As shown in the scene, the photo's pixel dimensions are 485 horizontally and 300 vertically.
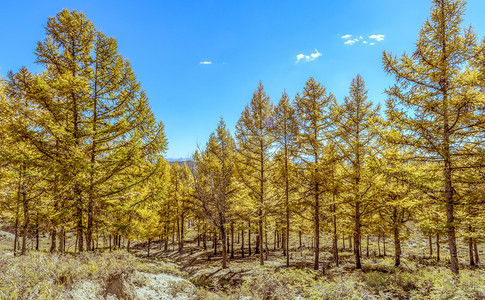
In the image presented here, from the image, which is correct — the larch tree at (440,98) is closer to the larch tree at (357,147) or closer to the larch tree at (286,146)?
the larch tree at (357,147)

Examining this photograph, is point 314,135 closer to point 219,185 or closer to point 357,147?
point 357,147

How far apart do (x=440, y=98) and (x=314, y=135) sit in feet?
21.6

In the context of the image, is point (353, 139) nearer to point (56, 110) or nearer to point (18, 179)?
point (56, 110)

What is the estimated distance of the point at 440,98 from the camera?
941 cm

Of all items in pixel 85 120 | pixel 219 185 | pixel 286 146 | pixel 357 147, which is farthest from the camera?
pixel 286 146

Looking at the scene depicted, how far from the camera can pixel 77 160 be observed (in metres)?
7.80

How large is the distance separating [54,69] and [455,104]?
1652 cm

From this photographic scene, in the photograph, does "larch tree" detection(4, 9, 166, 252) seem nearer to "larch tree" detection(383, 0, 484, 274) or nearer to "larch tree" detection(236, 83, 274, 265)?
"larch tree" detection(236, 83, 274, 265)

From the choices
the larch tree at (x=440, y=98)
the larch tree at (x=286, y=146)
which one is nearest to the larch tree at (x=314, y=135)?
the larch tree at (x=286, y=146)

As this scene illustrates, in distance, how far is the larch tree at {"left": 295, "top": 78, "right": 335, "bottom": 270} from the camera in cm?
1423

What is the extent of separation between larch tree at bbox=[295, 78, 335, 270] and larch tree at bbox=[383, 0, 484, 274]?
16.3ft

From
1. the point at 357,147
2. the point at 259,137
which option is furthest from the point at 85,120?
the point at 357,147

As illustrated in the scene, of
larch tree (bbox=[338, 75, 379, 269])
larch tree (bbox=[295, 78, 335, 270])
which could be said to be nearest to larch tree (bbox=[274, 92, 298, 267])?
larch tree (bbox=[295, 78, 335, 270])

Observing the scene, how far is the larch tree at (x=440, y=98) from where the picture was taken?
29.0 feet
